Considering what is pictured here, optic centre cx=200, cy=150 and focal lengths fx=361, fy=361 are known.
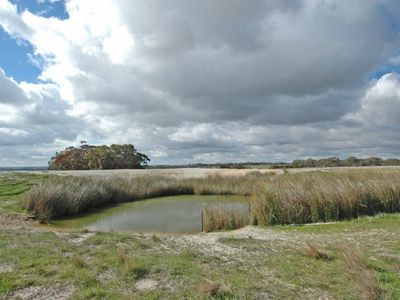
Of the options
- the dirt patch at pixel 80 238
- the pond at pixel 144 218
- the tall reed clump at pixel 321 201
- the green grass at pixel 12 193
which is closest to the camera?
the dirt patch at pixel 80 238

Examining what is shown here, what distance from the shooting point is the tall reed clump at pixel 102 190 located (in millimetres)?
15375

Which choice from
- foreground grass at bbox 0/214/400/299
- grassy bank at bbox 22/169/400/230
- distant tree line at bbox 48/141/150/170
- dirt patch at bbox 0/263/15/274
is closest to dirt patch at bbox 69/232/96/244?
foreground grass at bbox 0/214/400/299

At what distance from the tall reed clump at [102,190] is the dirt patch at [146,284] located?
34.3ft

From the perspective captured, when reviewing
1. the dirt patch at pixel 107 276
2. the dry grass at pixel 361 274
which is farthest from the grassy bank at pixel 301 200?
the dirt patch at pixel 107 276

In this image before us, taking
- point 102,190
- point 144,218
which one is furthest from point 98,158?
point 144,218

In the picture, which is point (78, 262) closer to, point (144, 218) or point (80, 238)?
point (80, 238)

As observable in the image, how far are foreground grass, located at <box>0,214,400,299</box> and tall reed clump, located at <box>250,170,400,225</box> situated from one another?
3593mm

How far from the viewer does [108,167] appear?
2053 inches

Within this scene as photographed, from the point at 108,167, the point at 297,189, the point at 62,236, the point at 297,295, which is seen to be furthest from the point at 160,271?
the point at 108,167

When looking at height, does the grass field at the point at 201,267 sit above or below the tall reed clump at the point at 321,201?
below

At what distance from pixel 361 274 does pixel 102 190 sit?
1741 centimetres

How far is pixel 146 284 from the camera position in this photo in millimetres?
5074

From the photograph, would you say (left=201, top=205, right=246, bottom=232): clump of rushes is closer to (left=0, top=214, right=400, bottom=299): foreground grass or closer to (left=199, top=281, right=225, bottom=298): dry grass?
(left=0, top=214, right=400, bottom=299): foreground grass

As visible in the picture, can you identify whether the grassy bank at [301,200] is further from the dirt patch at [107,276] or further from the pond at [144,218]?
the dirt patch at [107,276]
